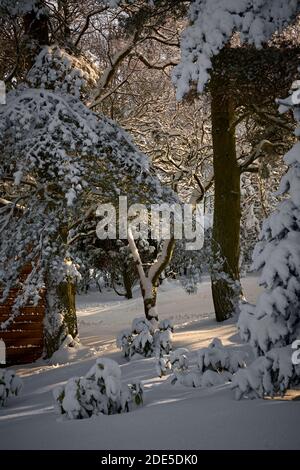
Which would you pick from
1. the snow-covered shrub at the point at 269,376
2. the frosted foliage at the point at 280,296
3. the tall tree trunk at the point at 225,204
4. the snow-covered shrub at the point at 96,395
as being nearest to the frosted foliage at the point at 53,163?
the tall tree trunk at the point at 225,204

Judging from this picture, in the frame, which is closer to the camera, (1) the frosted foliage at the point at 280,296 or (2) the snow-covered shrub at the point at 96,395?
(1) the frosted foliage at the point at 280,296

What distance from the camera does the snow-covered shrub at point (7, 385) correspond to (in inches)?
232

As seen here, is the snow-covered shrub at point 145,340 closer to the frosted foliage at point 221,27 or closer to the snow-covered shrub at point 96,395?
the snow-covered shrub at point 96,395

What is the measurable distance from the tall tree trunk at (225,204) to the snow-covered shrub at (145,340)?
84.5 inches

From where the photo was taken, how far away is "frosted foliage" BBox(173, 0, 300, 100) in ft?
19.1

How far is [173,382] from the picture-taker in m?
5.48

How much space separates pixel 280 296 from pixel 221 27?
4.27 m

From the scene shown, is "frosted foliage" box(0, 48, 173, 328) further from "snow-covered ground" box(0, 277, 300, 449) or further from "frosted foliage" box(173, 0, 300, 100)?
"snow-covered ground" box(0, 277, 300, 449)

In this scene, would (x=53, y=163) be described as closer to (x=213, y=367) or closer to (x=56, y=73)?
(x=56, y=73)

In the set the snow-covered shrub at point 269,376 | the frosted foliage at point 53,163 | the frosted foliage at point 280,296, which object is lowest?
the snow-covered shrub at point 269,376

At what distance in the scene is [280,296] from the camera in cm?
386

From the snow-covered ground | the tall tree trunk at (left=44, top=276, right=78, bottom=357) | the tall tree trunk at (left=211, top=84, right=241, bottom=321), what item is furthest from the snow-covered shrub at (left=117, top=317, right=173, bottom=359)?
the tall tree trunk at (left=211, top=84, right=241, bottom=321)

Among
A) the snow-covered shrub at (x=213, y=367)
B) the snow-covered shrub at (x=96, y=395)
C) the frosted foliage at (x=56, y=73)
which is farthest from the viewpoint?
the frosted foliage at (x=56, y=73)
